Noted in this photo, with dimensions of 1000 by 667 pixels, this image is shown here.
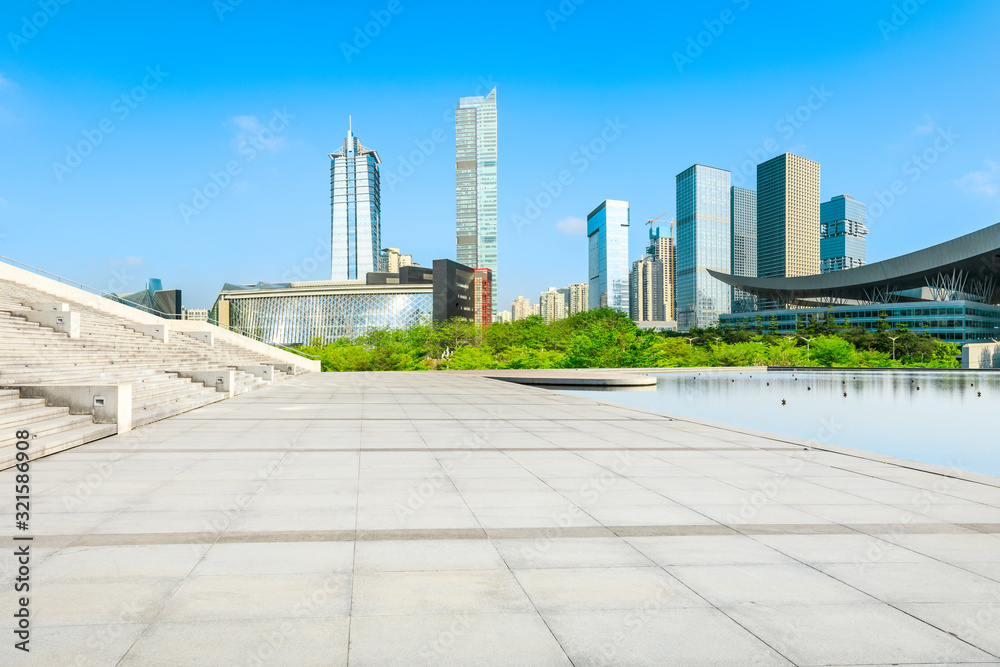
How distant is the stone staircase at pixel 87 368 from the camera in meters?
8.69

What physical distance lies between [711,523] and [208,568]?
4.09 metres

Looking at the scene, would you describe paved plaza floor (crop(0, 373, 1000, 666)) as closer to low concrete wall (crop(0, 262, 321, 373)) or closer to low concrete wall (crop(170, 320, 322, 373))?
low concrete wall (crop(0, 262, 321, 373))

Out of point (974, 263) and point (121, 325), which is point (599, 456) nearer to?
point (121, 325)

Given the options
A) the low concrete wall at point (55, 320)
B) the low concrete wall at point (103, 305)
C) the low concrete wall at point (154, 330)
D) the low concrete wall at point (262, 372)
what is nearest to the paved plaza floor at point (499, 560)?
the low concrete wall at point (55, 320)

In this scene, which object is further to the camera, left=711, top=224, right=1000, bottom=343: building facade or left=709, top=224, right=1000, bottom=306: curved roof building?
left=711, top=224, right=1000, bottom=343: building facade

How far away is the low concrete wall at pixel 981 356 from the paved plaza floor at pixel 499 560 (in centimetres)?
6424

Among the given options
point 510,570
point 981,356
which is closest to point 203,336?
point 510,570

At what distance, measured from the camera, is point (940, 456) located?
9.85 m

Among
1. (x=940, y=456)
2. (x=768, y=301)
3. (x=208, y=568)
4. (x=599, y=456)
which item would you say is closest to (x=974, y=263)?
(x=768, y=301)

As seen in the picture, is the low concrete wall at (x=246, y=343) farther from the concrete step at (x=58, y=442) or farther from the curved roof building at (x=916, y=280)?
the curved roof building at (x=916, y=280)

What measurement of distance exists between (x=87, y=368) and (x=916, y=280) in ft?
341

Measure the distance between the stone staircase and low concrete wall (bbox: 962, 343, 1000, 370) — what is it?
213 ft

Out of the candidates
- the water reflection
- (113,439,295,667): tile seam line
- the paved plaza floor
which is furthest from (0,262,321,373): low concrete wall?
(113,439,295,667): tile seam line

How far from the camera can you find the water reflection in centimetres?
1071
